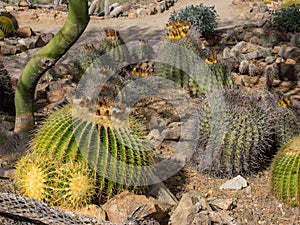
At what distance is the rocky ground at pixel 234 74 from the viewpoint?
11.1ft

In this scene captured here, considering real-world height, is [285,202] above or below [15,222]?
below

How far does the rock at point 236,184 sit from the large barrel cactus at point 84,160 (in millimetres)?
859

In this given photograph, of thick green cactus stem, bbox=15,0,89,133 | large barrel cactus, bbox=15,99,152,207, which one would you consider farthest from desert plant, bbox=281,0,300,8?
large barrel cactus, bbox=15,99,152,207

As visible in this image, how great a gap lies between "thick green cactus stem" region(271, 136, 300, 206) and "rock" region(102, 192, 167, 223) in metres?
0.89

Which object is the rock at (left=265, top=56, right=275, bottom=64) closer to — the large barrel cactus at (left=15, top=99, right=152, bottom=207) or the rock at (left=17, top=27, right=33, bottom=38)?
the large barrel cactus at (left=15, top=99, right=152, bottom=207)

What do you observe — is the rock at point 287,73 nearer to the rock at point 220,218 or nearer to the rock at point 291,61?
the rock at point 291,61

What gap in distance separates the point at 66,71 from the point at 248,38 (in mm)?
3561

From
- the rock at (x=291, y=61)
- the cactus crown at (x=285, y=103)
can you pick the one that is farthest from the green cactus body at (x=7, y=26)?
the cactus crown at (x=285, y=103)

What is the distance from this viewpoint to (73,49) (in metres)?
8.30

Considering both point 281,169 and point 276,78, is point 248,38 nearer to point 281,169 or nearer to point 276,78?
point 276,78

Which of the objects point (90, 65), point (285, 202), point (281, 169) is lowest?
point (285, 202)

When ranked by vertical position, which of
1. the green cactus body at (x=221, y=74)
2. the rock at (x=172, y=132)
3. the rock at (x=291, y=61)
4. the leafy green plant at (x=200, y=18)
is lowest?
the rock at (x=291, y=61)

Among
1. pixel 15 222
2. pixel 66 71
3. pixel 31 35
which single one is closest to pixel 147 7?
pixel 31 35

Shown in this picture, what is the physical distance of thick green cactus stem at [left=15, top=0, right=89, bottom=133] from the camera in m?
3.55
